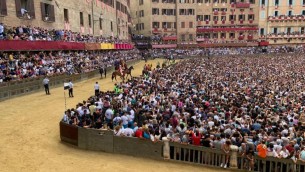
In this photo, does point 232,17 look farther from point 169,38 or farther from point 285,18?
point 169,38

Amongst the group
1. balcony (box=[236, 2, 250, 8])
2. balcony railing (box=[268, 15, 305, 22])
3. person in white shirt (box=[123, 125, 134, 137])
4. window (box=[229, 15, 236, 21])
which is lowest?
person in white shirt (box=[123, 125, 134, 137])

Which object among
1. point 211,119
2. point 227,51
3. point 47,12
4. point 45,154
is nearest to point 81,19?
point 47,12

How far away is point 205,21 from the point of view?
7638 cm

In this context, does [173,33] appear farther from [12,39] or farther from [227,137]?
[227,137]

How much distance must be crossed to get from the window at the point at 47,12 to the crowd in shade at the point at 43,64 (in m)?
4.20

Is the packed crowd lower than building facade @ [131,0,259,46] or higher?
lower

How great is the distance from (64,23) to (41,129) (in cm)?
2607

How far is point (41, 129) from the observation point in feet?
49.7

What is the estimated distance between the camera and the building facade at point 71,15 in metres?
28.4

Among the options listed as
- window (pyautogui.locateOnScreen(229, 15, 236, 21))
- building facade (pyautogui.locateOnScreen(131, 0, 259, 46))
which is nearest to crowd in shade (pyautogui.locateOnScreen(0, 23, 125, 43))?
building facade (pyautogui.locateOnScreen(131, 0, 259, 46))

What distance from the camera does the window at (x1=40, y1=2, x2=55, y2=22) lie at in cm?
3278

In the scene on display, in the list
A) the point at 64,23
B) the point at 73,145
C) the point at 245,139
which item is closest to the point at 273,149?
the point at 245,139

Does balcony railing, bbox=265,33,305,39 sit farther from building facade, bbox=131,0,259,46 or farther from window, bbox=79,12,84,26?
window, bbox=79,12,84,26

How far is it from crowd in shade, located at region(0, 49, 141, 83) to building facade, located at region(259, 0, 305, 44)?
53.9m
